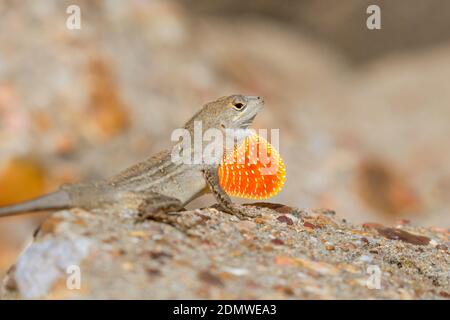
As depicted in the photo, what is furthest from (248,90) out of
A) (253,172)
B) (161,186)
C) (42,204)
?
(42,204)

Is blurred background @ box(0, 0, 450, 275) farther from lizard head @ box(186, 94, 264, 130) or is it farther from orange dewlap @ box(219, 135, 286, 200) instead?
orange dewlap @ box(219, 135, 286, 200)

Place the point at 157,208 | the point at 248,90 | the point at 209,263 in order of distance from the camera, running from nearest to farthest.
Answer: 1. the point at 209,263
2. the point at 157,208
3. the point at 248,90

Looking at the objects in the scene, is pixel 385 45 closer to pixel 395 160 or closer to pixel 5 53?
pixel 395 160

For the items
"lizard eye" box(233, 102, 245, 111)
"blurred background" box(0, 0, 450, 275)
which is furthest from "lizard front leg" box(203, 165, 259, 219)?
"blurred background" box(0, 0, 450, 275)

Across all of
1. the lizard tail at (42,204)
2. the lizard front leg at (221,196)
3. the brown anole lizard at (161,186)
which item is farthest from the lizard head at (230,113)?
the lizard tail at (42,204)

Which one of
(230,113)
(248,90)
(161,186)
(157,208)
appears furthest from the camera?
(248,90)

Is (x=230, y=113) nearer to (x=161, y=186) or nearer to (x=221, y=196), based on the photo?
(x=221, y=196)
